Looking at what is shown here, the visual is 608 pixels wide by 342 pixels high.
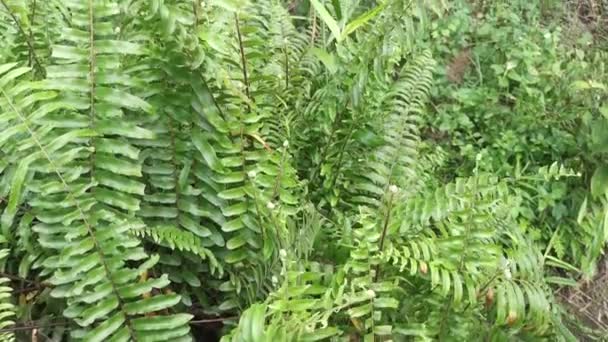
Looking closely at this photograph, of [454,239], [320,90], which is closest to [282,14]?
[320,90]

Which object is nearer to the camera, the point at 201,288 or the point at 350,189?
the point at 201,288

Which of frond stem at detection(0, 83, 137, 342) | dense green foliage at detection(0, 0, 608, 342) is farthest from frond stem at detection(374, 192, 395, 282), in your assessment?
frond stem at detection(0, 83, 137, 342)

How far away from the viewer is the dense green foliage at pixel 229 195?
1937 millimetres

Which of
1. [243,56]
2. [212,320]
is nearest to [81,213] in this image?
[212,320]

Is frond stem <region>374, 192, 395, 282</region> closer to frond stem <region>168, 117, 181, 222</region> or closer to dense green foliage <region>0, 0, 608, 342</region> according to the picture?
dense green foliage <region>0, 0, 608, 342</region>

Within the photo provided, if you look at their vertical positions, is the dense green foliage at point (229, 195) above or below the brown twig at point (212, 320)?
above

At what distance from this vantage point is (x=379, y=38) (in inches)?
95.6

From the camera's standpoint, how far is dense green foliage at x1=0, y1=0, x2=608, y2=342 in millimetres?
1937

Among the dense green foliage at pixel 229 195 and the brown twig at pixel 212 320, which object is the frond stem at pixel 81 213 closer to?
the dense green foliage at pixel 229 195

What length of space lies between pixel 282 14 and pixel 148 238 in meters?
1.33

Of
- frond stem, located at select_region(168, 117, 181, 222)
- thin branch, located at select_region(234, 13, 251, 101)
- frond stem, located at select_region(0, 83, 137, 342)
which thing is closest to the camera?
frond stem, located at select_region(0, 83, 137, 342)

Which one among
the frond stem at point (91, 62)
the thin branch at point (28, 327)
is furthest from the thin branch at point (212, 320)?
the frond stem at point (91, 62)

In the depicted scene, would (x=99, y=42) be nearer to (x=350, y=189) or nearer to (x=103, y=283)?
(x=103, y=283)

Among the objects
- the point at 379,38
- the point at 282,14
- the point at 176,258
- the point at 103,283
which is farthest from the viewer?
the point at 282,14
